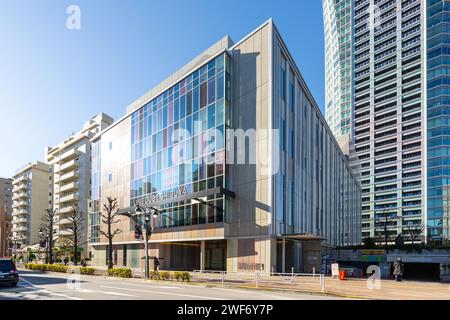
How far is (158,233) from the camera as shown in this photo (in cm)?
4212

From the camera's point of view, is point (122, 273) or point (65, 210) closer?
point (122, 273)

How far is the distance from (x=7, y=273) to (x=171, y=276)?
32.0 feet

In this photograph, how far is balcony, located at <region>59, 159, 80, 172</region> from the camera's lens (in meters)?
89.4

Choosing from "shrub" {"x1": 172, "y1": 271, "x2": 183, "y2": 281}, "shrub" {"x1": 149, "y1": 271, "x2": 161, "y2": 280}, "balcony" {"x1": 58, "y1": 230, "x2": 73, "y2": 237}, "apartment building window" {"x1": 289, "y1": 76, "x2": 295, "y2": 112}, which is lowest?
"balcony" {"x1": 58, "y1": 230, "x2": 73, "y2": 237}

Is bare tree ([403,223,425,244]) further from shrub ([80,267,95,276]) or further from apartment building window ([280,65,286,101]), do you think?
shrub ([80,267,95,276])

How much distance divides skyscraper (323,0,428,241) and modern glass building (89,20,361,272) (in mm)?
78081

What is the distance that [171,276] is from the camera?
2588 centimetres

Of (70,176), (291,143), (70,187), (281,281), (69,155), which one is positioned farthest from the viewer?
(69,155)

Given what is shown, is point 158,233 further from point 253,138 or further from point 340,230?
point 340,230

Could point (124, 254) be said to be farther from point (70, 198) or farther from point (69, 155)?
point (69, 155)

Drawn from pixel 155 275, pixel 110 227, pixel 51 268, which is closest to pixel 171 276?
pixel 155 275

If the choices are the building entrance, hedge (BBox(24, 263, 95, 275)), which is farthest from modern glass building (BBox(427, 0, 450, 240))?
hedge (BBox(24, 263, 95, 275))

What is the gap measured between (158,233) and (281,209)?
15.6 meters
